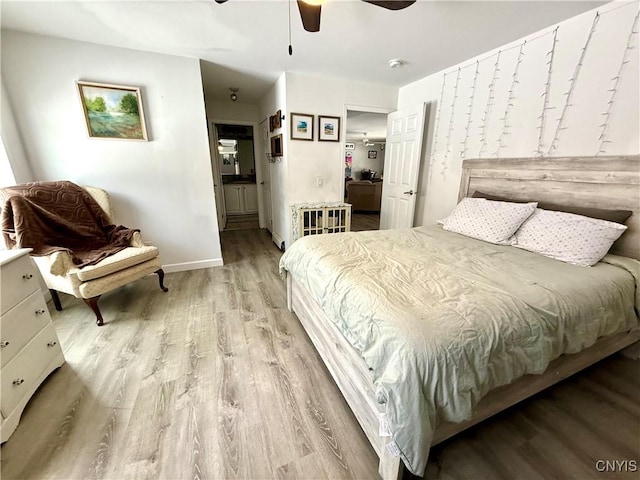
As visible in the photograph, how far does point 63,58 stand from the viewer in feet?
7.37

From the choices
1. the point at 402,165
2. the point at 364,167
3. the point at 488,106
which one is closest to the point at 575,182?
the point at 488,106

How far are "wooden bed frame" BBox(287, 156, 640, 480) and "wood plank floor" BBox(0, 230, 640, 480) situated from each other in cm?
15

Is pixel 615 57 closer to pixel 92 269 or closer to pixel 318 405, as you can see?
pixel 318 405

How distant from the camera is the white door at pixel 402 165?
3152 millimetres

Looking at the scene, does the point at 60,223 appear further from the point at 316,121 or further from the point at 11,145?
the point at 316,121

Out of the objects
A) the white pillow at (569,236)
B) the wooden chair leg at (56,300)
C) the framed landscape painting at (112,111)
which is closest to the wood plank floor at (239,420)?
the wooden chair leg at (56,300)

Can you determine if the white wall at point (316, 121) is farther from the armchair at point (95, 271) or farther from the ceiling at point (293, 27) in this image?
the armchair at point (95, 271)

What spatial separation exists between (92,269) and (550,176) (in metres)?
3.69

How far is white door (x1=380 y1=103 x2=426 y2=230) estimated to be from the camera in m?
3.15

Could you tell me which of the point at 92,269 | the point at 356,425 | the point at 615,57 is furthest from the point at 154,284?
the point at 615,57

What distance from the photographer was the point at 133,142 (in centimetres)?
257

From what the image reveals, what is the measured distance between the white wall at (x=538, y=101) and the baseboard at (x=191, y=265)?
2910 mm

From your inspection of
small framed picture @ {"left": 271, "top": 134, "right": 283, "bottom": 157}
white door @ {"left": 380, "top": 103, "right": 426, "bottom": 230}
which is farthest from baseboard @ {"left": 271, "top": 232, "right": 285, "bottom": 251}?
white door @ {"left": 380, "top": 103, "right": 426, "bottom": 230}

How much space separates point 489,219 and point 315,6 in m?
1.98
